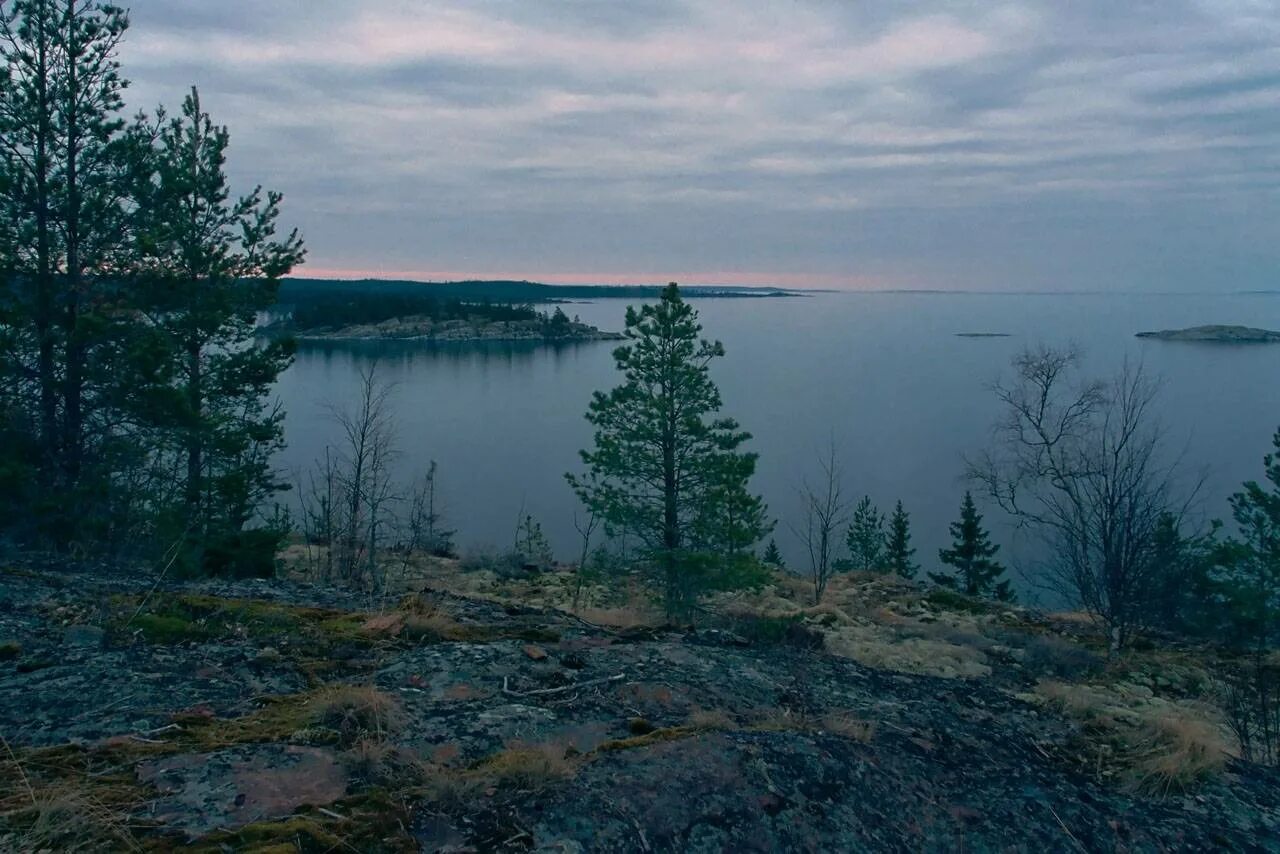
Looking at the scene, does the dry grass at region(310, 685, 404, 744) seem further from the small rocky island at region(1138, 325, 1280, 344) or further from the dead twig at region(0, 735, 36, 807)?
the small rocky island at region(1138, 325, 1280, 344)

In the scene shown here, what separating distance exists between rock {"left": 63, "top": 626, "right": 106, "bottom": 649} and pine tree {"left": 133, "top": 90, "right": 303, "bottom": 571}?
6800 mm

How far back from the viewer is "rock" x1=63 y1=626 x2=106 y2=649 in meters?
4.45

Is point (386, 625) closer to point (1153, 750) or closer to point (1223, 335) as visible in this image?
point (1153, 750)

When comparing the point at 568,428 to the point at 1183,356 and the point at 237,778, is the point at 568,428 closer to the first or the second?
the point at 237,778

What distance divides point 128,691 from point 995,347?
105 m

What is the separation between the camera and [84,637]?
4.54 metres

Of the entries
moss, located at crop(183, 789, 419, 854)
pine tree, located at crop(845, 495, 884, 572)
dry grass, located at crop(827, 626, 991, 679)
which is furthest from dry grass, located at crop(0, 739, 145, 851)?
pine tree, located at crop(845, 495, 884, 572)

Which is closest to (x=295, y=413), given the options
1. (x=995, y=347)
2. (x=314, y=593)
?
(x=314, y=593)

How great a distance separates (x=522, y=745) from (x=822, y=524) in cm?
1967

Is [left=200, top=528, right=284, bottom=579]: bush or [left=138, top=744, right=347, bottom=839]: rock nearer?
[left=138, top=744, right=347, bottom=839]: rock

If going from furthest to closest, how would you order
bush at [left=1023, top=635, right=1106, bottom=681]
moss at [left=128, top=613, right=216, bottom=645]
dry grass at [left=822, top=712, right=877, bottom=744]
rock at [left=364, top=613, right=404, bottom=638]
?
1. bush at [left=1023, top=635, right=1106, bottom=681]
2. rock at [left=364, top=613, right=404, bottom=638]
3. moss at [left=128, top=613, right=216, bottom=645]
4. dry grass at [left=822, top=712, right=877, bottom=744]

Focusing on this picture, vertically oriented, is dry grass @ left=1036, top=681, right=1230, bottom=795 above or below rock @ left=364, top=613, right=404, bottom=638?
below

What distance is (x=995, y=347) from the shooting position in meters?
98.6

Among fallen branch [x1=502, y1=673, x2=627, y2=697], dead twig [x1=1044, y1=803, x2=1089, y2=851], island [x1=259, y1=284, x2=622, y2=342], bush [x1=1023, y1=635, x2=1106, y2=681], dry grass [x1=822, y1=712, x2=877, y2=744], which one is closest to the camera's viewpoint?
dead twig [x1=1044, y1=803, x2=1089, y2=851]
